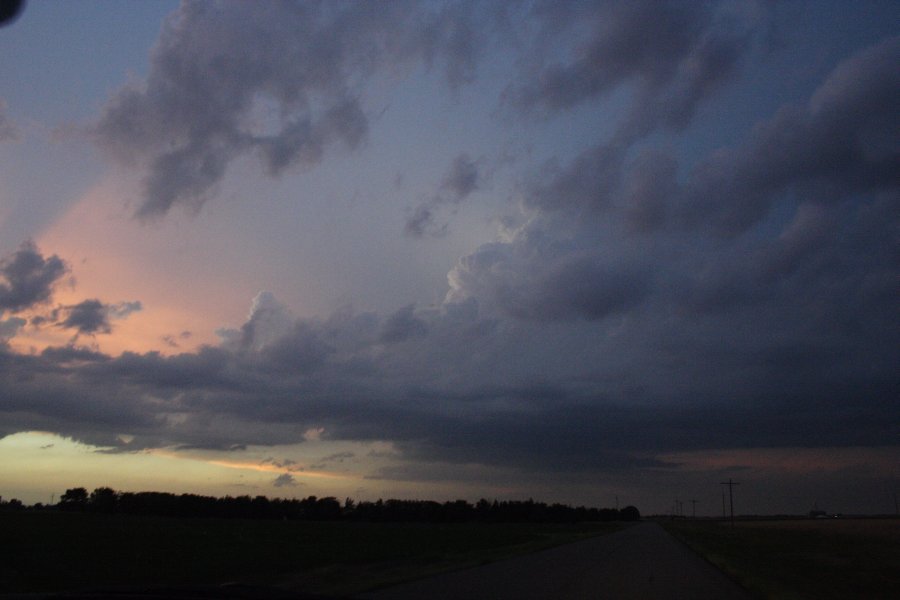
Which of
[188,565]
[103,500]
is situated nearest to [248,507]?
[103,500]

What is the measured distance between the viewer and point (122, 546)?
1662 inches

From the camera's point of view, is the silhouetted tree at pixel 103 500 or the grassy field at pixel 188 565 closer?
the grassy field at pixel 188 565

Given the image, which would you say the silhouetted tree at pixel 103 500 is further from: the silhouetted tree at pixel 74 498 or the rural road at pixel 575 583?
the rural road at pixel 575 583

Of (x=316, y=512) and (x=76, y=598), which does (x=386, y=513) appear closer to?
(x=316, y=512)

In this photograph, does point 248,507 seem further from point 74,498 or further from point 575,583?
point 575,583

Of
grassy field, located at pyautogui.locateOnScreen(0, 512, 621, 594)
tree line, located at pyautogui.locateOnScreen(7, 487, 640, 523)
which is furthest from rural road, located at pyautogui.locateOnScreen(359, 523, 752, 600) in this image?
tree line, located at pyautogui.locateOnScreen(7, 487, 640, 523)

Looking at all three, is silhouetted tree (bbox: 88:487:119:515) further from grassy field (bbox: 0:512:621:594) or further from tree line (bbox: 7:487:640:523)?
grassy field (bbox: 0:512:621:594)

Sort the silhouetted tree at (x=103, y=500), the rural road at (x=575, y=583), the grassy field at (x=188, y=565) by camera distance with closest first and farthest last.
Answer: the rural road at (x=575, y=583)
the grassy field at (x=188, y=565)
the silhouetted tree at (x=103, y=500)

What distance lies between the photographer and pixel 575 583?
80.5ft

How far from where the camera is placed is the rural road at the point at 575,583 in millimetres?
21250

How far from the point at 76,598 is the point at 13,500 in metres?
208

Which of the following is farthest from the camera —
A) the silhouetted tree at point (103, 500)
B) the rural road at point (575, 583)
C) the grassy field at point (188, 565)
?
the silhouetted tree at point (103, 500)

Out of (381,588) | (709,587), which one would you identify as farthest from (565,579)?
(381,588)

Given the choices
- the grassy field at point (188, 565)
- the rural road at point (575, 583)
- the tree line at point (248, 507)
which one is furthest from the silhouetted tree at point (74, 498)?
the rural road at point (575, 583)
